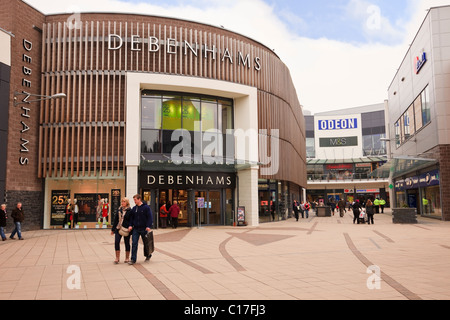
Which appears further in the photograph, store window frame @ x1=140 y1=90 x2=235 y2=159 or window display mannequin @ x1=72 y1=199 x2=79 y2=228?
store window frame @ x1=140 y1=90 x2=235 y2=159

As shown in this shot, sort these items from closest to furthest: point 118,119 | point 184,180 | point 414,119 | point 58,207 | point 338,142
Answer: point 118,119 < point 58,207 < point 184,180 < point 414,119 < point 338,142

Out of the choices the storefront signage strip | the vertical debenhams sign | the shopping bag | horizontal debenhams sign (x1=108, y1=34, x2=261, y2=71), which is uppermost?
the storefront signage strip

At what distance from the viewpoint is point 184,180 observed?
21984mm

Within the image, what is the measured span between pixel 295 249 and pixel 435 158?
57.7ft

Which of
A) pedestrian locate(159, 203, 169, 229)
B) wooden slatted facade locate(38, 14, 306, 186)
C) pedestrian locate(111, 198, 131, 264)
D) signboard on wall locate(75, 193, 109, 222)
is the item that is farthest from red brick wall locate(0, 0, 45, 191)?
pedestrian locate(111, 198, 131, 264)

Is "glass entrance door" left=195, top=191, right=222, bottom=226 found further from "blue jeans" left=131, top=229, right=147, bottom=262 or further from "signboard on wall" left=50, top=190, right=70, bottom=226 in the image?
"blue jeans" left=131, top=229, right=147, bottom=262

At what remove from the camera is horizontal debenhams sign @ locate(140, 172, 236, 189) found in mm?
21359

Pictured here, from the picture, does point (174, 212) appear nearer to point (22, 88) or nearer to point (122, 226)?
point (22, 88)

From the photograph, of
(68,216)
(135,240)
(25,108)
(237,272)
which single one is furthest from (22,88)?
(237,272)

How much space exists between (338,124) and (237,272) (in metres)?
62.6

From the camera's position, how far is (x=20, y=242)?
587 inches

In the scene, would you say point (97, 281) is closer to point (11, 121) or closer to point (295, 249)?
point (295, 249)

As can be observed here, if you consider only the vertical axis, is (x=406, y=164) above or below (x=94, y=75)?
below

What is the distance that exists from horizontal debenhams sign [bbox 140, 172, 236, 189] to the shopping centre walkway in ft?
26.5
